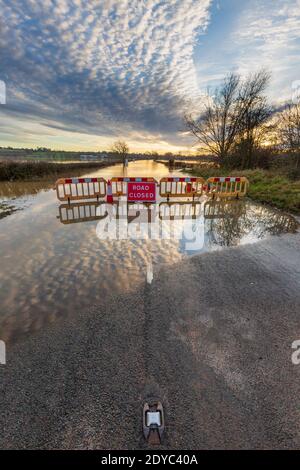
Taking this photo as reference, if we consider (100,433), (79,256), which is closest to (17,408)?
(100,433)

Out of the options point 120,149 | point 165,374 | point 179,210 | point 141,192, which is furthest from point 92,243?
point 120,149

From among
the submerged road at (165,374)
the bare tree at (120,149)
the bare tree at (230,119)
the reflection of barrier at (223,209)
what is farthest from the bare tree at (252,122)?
the bare tree at (120,149)

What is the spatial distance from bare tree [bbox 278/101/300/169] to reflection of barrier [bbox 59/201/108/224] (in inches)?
747

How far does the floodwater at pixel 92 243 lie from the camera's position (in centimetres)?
390

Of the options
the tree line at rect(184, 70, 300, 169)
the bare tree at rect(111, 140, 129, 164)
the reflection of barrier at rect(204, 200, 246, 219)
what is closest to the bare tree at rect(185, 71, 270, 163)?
the tree line at rect(184, 70, 300, 169)

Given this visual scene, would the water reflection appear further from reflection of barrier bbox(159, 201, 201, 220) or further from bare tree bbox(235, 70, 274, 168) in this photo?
bare tree bbox(235, 70, 274, 168)

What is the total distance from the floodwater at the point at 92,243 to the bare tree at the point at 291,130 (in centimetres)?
1494

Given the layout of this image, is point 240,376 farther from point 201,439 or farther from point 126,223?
point 126,223

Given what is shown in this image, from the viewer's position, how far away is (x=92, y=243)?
A: 20.6ft

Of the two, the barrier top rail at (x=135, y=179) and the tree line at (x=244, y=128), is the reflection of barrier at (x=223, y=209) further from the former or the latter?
the tree line at (x=244, y=128)

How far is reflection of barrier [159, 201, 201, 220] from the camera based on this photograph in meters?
9.14

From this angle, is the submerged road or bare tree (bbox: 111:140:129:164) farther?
bare tree (bbox: 111:140:129:164)

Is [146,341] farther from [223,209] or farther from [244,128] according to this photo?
[244,128]

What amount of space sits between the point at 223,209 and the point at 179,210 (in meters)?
2.25
